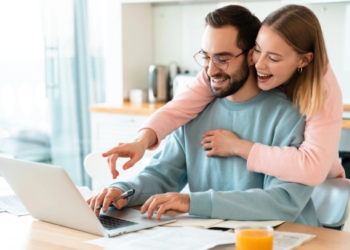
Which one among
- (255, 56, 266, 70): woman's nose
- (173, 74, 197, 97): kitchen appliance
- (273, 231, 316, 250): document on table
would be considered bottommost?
(273, 231, 316, 250): document on table

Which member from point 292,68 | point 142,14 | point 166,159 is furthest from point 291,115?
point 142,14

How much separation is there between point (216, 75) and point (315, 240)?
0.58 metres

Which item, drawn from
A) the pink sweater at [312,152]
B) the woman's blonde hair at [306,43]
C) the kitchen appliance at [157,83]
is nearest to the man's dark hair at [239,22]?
the woman's blonde hair at [306,43]

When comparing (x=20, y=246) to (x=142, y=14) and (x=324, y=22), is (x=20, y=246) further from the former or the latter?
(x=142, y=14)

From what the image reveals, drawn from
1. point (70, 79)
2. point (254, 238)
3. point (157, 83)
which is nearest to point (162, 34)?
point (157, 83)

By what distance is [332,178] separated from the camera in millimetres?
1696

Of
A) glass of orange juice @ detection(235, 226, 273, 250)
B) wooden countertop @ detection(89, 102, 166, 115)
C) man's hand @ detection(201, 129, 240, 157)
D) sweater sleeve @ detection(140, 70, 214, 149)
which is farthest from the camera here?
wooden countertop @ detection(89, 102, 166, 115)

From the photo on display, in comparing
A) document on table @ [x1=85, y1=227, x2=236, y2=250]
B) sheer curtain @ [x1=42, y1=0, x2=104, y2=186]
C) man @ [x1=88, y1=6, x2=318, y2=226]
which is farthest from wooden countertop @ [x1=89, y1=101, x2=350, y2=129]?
document on table @ [x1=85, y1=227, x2=236, y2=250]

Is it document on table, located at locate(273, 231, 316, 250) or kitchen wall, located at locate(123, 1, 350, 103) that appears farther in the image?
kitchen wall, located at locate(123, 1, 350, 103)

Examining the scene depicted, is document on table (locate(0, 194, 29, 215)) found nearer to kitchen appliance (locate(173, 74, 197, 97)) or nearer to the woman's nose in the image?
the woman's nose

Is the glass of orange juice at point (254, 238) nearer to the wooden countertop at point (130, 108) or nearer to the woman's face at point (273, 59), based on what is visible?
the woman's face at point (273, 59)

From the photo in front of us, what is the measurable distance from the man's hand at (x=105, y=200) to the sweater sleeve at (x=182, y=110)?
0.84 feet

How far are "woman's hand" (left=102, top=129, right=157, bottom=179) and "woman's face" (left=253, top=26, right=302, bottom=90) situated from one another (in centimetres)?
38

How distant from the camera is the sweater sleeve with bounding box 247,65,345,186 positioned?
58.0 inches
